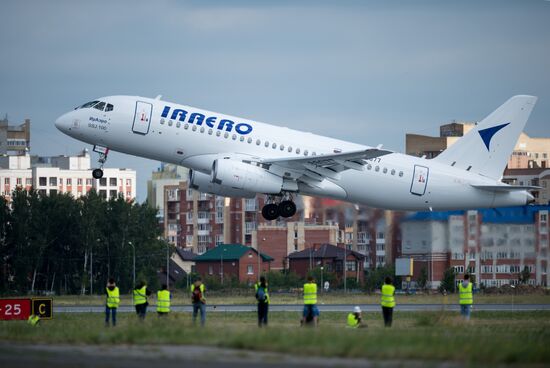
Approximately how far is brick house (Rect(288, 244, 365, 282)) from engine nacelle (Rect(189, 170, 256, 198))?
Result: 4403cm

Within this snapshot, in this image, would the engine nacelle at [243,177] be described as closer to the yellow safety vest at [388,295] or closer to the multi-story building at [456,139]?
the yellow safety vest at [388,295]

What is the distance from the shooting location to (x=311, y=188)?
5672 centimetres

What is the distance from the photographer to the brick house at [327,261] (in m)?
106

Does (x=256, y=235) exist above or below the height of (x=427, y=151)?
below

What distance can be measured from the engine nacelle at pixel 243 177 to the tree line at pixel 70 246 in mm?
48104

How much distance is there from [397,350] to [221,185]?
2667 cm

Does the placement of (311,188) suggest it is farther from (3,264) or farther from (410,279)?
(3,264)

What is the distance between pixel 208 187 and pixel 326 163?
20.7 ft

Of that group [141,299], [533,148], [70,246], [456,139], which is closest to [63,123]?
[141,299]

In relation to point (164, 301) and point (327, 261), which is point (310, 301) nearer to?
point (164, 301)

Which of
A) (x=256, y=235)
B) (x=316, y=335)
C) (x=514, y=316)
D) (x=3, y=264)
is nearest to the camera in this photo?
(x=316, y=335)

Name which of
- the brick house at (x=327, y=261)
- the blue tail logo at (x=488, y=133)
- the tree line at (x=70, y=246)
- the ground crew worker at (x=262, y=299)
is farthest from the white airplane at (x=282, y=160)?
the tree line at (x=70, y=246)

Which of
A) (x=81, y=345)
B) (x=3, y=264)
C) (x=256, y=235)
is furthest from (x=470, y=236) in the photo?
(x=256, y=235)

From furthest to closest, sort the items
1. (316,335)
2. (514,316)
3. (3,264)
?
(3,264) → (514,316) → (316,335)
